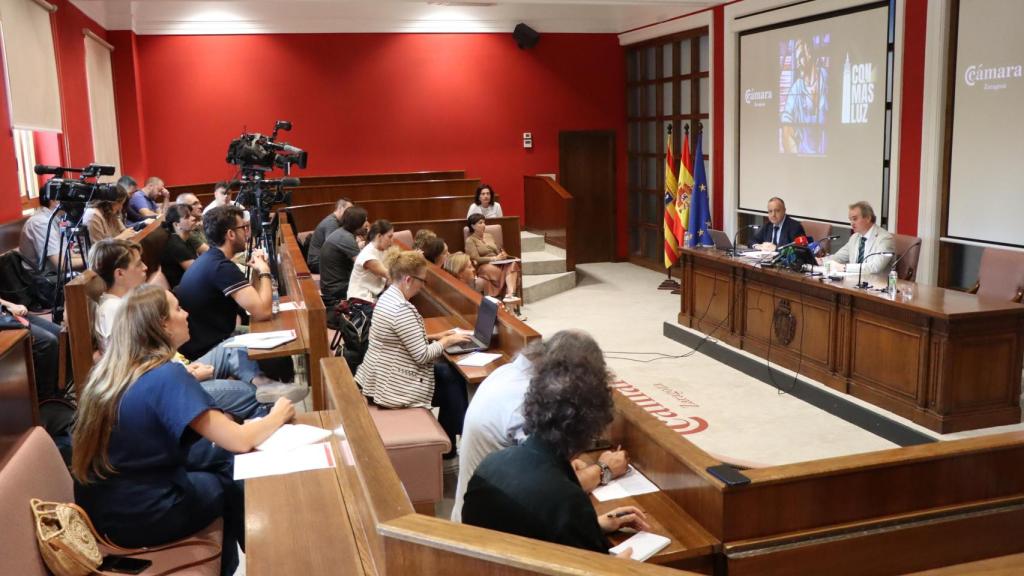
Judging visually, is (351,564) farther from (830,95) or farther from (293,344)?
(830,95)

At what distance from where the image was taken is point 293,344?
4184 mm

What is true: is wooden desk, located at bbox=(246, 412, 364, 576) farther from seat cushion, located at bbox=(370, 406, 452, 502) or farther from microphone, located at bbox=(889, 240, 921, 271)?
microphone, located at bbox=(889, 240, 921, 271)

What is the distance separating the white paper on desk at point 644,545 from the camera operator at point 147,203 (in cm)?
734

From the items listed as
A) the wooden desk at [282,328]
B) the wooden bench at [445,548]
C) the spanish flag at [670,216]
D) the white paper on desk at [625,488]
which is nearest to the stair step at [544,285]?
the spanish flag at [670,216]

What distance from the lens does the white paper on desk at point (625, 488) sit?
2.61 m

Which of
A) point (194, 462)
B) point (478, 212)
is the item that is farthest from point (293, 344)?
point (478, 212)

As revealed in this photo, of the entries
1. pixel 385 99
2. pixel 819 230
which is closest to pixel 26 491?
pixel 819 230

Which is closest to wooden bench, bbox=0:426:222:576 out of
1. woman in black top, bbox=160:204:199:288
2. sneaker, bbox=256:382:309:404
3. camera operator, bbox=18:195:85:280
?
sneaker, bbox=256:382:309:404

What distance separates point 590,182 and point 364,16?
370 cm

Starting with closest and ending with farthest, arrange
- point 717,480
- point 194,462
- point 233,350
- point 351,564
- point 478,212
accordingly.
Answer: point 351,564
point 717,480
point 194,462
point 233,350
point 478,212

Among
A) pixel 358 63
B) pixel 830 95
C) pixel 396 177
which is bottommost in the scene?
pixel 396 177

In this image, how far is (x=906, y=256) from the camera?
22.0 ft

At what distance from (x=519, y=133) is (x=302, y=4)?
322 centimetres

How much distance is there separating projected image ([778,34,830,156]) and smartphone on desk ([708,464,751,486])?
21.1ft
